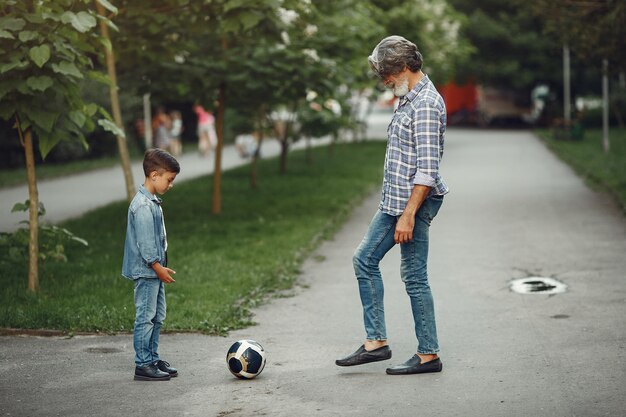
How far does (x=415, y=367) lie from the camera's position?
267 inches

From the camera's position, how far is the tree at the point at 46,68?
8531 mm

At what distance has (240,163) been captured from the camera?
29.3 meters

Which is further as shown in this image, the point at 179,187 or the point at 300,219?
the point at 179,187

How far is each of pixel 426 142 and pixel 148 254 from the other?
1.84 meters

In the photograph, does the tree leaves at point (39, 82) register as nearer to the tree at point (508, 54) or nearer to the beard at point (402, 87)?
the beard at point (402, 87)

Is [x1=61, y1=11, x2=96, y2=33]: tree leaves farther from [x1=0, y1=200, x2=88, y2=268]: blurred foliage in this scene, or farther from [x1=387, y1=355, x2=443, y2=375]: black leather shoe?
[x1=387, y1=355, x2=443, y2=375]: black leather shoe

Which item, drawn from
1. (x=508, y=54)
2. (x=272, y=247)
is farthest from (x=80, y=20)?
(x=508, y=54)

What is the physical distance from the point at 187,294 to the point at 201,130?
22644 millimetres

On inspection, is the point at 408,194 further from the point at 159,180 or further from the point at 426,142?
the point at 159,180

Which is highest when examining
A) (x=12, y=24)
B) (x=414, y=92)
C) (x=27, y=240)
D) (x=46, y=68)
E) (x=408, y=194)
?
(x=12, y=24)

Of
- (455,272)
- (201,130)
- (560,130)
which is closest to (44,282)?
(455,272)

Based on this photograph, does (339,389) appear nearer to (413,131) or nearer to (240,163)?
(413,131)

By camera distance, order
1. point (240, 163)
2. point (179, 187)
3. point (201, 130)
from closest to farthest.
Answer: point (179, 187)
point (240, 163)
point (201, 130)

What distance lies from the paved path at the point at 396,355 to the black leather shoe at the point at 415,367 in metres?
0.06
